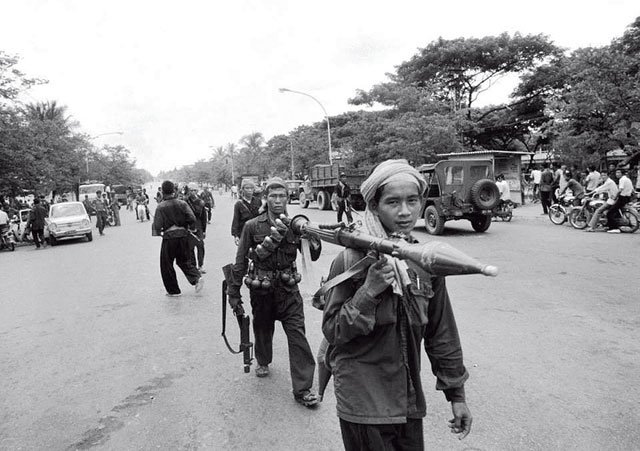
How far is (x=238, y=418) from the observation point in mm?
3217

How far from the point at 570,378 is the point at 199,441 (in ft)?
9.15

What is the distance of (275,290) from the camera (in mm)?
3578

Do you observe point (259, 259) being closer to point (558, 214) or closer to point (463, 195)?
point (463, 195)

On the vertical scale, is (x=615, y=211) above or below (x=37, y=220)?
below

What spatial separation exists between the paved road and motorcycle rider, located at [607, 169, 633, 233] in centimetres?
384

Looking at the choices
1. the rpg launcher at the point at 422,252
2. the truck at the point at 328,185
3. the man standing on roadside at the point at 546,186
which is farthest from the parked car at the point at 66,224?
the rpg launcher at the point at 422,252

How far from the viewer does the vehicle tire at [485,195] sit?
11.8 meters

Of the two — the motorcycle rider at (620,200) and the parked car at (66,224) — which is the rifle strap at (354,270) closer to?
the motorcycle rider at (620,200)

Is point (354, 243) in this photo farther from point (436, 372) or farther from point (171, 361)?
point (171, 361)

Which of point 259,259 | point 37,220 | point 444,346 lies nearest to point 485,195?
point 259,259

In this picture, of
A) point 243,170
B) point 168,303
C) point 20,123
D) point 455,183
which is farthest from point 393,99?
point 243,170

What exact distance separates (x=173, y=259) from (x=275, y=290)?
370 cm

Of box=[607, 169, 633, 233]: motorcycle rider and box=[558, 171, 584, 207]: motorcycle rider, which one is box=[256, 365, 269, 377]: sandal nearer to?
box=[607, 169, 633, 233]: motorcycle rider

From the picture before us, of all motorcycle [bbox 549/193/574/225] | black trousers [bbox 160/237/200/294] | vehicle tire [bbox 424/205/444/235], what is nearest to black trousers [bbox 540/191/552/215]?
motorcycle [bbox 549/193/574/225]
